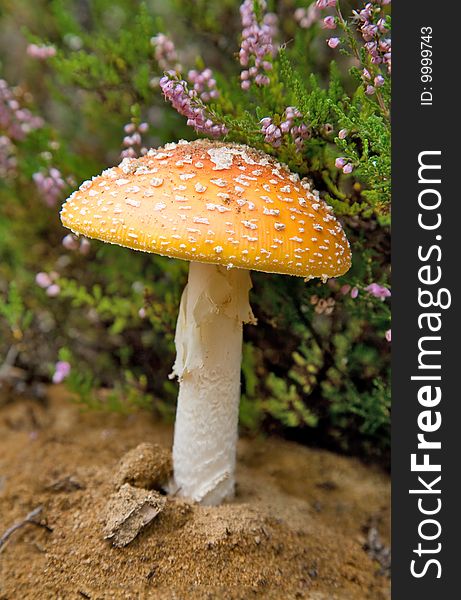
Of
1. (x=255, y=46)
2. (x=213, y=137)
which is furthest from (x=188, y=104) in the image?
(x=255, y=46)

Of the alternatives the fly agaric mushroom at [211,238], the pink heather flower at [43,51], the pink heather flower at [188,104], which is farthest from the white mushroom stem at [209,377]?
the pink heather flower at [43,51]

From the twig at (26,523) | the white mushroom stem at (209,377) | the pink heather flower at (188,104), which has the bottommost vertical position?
the twig at (26,523)

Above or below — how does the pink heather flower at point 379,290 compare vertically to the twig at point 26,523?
above

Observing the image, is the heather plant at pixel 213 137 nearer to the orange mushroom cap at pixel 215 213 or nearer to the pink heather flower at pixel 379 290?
the pink heather flower at pixel 379 290

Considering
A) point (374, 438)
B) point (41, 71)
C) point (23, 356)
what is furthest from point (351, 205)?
point (41, 71)

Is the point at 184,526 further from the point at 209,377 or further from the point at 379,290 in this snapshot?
the point at 379,290

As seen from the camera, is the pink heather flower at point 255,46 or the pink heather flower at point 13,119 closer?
the pink heather flower at point 255,46

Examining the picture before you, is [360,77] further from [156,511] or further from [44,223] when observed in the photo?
[44,223]

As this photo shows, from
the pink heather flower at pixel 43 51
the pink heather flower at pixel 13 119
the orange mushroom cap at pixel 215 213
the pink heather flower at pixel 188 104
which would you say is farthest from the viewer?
the pink heather flower at pixel 13 119

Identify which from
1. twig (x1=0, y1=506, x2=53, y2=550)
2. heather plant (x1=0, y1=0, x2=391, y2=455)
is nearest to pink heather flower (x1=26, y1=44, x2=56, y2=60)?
heather plant (x1=0, y1=0, x2=391, y2=455)
